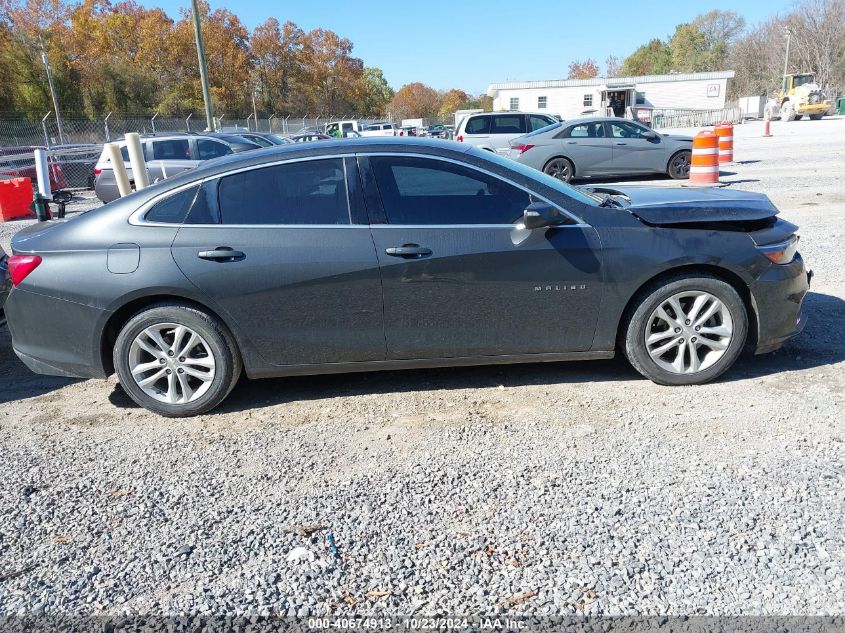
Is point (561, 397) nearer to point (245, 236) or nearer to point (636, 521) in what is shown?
point (636, 521)

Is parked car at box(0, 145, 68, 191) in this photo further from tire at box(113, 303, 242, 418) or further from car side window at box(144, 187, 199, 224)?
tire at box(113, 303, 242, 418)

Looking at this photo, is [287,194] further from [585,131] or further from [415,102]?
[415,102]

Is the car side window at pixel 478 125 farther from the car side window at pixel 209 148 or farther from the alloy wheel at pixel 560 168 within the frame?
the car side window at pixel 209 148

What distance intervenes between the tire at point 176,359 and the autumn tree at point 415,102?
10243cm

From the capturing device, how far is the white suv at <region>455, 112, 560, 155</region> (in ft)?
→ 55.5

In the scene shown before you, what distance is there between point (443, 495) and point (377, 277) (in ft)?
4.56

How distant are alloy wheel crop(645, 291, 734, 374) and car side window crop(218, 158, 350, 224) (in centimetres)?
208

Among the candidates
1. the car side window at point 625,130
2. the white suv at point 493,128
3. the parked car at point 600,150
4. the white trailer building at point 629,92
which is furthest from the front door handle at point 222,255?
the white trailer building at point 629,92

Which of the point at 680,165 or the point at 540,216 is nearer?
the point at 540,216

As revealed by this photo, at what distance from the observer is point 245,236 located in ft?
12.8

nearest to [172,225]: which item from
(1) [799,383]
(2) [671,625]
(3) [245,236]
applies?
(3) [245,236]

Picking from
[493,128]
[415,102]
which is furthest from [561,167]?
[415,102]

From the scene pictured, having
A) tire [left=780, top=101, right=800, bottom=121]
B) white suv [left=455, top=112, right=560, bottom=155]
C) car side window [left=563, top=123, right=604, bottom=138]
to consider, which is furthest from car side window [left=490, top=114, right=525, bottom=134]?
tire [left=780, top=101, right=800, bottom=121]

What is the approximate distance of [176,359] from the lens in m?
3.96
